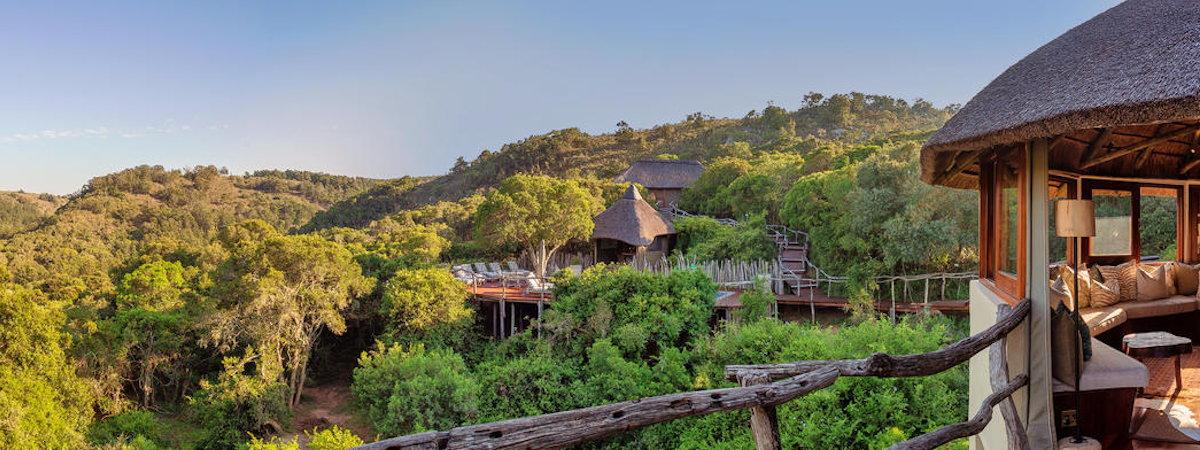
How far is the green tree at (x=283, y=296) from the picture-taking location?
12.2 metres

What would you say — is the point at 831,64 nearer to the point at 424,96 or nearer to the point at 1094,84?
the point at 424,96

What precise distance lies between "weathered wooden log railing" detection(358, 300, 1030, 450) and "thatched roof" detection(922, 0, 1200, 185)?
0.98m

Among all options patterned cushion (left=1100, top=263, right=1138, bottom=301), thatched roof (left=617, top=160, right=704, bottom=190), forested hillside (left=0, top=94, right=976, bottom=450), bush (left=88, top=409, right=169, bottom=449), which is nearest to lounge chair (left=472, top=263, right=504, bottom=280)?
forested hillside (left=0, top=94, right=976, bottom=450)

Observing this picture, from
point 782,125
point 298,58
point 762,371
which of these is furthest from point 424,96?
point 782,125

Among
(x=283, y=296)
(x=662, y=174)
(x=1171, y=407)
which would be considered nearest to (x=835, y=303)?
(x=1171, y=407)

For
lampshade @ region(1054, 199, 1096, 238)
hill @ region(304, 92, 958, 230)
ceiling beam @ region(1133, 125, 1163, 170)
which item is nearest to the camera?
lampshade @ region(1054, 199, 1096, 238)

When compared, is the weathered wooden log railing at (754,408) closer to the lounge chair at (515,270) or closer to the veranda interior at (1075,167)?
the veranda interior at (1075,167)

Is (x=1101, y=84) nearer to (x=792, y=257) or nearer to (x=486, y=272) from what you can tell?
(x=792, y=257)

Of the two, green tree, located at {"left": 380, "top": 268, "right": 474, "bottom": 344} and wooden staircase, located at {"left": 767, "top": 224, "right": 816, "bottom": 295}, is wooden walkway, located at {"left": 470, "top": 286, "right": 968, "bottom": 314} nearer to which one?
wooden staircase, located at {"left": 767, "top": 224, "right": 816, "bottom": 295}

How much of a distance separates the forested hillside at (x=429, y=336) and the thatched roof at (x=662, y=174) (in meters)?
10.4

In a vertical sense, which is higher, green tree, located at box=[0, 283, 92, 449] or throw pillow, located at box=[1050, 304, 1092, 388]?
throw pillow, located at box=[1050, 304, 1092, 388]

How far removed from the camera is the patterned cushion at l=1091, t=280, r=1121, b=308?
5453 millimetres

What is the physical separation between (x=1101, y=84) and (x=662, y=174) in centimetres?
2676

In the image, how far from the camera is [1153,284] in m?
5.89
